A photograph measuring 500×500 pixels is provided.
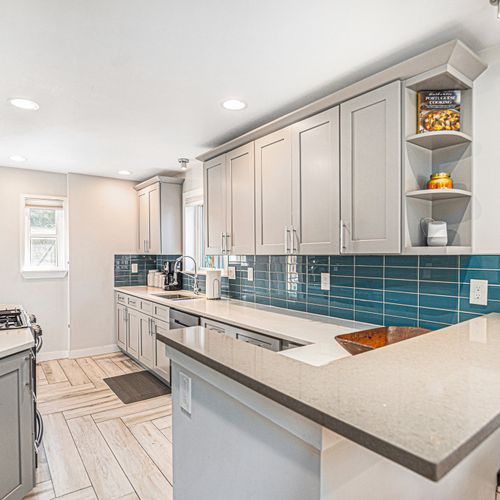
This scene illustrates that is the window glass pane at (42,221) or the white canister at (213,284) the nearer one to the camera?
the white canister at (213,284)

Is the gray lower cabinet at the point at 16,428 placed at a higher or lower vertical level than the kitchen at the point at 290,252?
lower

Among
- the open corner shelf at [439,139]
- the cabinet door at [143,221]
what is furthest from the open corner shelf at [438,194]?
the cabinet door at [143,221]

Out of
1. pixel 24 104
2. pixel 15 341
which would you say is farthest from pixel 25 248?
pixel 15 341

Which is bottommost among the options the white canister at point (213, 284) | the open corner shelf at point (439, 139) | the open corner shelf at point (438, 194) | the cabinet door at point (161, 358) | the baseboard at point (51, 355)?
the baseboard at point (51, 355)

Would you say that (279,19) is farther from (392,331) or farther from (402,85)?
(392,331)

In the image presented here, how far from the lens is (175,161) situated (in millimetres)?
4094

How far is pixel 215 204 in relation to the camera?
3316mm

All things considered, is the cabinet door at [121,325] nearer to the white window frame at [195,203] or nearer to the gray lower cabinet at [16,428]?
the white window frame at [195,203]

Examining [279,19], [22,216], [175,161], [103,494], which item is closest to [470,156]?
[279,19]

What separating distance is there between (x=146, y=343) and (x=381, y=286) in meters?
2.75

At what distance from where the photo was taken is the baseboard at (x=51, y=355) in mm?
4605

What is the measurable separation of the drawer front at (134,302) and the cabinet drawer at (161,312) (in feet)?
1.61

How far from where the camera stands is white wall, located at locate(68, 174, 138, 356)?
471 cm

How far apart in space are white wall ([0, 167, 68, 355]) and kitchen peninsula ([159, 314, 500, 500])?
396cm
